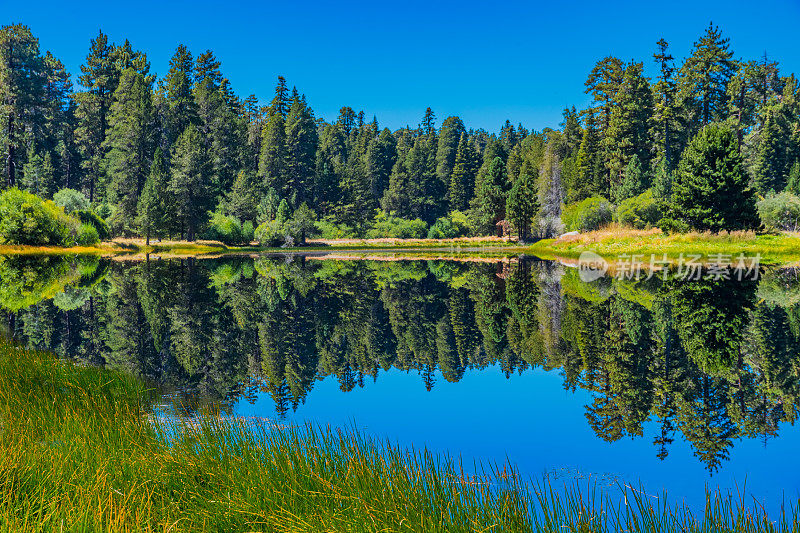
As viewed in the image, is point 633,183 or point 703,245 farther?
point 633,183

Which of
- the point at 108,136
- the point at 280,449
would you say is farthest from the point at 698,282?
the point at 108,136

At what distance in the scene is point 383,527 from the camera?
351 cm

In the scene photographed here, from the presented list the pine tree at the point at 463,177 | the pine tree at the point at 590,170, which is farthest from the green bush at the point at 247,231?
the pine tree at the point at 463,177

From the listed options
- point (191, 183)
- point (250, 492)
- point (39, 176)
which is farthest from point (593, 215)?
point (39, 176)

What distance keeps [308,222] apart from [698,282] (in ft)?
157

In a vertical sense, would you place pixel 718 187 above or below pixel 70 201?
below

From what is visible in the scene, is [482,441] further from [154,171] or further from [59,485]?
[154,171]

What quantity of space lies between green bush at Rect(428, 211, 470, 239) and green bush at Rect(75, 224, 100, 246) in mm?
43094

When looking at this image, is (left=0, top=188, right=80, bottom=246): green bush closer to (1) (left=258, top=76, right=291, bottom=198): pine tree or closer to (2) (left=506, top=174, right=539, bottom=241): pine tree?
(1) (left=258, top=76, right=291, bottom=198): pine tree

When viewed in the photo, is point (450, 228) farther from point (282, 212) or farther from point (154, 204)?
point (154, 204)

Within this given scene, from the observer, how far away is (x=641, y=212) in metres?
44.1

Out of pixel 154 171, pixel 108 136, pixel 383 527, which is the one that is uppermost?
pixel 108 136

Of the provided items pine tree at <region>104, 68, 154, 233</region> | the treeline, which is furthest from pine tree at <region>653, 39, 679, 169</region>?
pine tree at <region>104, 68, 154, 233</region>

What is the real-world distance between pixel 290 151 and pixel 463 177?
32.3 metres
